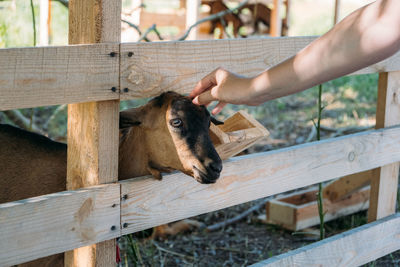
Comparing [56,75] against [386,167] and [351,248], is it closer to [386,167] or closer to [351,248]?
[351,248]

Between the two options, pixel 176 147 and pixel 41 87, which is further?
pixel 176 147

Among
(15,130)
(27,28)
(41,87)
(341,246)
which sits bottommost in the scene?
(341,246)

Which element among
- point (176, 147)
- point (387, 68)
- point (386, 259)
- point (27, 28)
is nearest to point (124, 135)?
point (176, 147)

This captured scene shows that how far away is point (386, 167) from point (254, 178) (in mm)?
1154

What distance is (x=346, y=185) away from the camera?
4.66m

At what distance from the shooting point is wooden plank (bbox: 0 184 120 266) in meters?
1.89

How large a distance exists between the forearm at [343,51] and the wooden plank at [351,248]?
1172 mm

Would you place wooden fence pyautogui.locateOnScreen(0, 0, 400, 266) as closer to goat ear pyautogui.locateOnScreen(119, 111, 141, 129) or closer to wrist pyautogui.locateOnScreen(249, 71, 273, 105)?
goat ear pyautogui.locateOnScreen(119, 111, 141, 129)

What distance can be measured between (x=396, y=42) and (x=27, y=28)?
7.27 meters

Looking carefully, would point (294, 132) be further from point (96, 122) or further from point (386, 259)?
point (96, 122)

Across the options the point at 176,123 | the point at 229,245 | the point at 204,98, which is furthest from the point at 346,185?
the point at 204,98

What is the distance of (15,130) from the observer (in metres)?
2.98

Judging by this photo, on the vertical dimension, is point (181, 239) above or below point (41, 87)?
below

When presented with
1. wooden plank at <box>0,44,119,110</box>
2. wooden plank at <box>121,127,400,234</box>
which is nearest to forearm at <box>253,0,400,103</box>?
wooden plank at <box>0,44,119,110</box>
